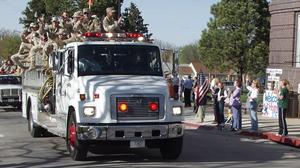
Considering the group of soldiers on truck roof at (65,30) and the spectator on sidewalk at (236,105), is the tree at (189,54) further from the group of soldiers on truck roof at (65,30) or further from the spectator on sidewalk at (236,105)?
the group of soldiers on truck roof at (65,30)

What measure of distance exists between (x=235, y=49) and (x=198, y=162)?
4305 centimetres

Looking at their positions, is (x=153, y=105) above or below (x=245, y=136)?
above

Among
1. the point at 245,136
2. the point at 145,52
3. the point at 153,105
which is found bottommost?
the point at 245,136

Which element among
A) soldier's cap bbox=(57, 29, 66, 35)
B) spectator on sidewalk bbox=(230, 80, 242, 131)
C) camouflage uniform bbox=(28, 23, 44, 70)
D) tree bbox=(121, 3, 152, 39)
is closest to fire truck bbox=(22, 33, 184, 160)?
soldier's cap bbox=(57, 29, 66, 35)

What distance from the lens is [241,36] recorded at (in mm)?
53781

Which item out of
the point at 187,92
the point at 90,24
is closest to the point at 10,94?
the point at 187,92

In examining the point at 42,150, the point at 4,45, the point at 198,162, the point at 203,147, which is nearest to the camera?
the point at 198,162

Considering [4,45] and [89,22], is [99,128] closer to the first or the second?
[89,22]

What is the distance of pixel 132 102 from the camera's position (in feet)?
37.8

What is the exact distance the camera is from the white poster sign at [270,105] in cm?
2452

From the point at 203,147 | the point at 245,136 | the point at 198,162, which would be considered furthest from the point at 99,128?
the point at 245,136

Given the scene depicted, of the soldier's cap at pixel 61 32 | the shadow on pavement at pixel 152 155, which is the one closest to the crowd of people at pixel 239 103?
the shadow on pavement at pixel 152 155

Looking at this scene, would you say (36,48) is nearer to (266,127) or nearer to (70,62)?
(70,62)

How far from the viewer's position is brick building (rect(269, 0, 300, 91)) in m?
25.5
